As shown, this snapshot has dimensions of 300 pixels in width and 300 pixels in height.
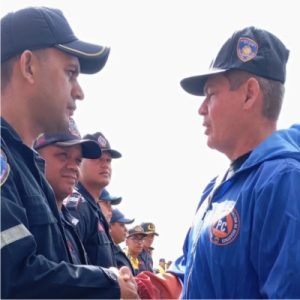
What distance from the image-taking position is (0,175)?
2061 millimetres

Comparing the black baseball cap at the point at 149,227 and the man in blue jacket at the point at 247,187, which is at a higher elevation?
the man in blue jacket at the point at 247,187

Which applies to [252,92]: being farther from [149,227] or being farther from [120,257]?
[149,227]

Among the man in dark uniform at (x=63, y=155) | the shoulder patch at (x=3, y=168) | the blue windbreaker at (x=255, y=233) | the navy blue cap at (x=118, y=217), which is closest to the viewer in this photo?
the shoulder patch at (x=3, y=168)

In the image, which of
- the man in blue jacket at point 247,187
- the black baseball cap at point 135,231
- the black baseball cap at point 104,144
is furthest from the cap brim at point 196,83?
the black baseball cap at point 135,231

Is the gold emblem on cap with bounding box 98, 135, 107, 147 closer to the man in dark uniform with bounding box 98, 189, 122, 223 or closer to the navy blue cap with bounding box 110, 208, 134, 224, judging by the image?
the man in dark uniform with bounding box 98, 189, 122, 223

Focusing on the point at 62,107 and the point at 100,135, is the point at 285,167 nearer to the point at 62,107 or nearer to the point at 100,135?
the point at 62,107

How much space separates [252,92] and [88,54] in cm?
87

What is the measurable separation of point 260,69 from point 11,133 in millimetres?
1315

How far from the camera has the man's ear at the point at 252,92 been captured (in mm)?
2807

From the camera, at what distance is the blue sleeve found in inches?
84.8

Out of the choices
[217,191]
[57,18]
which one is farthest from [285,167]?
[57,18]

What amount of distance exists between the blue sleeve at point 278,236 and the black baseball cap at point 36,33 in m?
1.11

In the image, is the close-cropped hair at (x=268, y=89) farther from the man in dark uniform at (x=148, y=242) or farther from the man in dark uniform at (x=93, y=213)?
the man in dark uniform at (x=148, y=242)

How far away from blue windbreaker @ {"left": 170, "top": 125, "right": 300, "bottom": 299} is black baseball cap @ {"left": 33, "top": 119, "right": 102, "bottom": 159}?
1.99m
